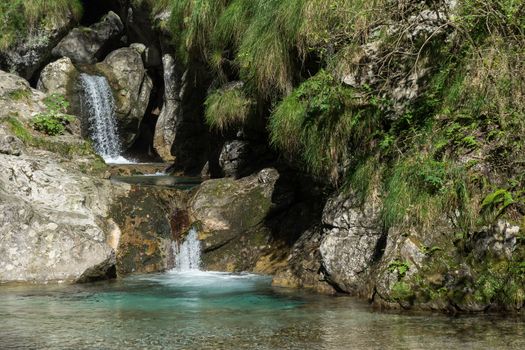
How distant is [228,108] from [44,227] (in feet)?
13.4

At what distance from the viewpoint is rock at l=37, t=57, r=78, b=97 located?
1997cm

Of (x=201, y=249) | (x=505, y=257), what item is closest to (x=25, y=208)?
(x=201, y=249)

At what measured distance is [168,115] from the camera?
22.3 metres

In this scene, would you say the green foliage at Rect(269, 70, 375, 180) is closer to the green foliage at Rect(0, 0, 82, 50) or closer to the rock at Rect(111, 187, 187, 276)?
the rock at Rect(111, 187, 187, 276)

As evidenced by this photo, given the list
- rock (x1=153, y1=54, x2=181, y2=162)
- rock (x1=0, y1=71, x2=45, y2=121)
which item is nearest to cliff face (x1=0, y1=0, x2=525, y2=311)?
rock (x1=0, y1=71, x2=45, y2=121)

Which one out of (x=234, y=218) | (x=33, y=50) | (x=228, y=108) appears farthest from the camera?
(x=33, y=50)

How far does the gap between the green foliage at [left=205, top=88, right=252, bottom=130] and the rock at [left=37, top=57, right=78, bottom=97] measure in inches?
348

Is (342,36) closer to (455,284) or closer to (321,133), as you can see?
(321,133)

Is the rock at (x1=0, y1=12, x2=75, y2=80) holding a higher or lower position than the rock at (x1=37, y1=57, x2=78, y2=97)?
higher

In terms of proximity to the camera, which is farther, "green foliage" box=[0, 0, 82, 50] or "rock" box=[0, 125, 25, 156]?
"green foliage" box=[0, 0, 82, 50]

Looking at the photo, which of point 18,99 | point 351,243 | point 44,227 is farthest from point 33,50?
point 351,243

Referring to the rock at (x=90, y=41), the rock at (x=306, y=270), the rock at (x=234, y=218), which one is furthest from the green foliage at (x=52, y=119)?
the rock at (x=90, y=41)

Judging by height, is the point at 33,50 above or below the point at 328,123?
above

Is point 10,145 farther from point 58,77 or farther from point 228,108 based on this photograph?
point 58,77
